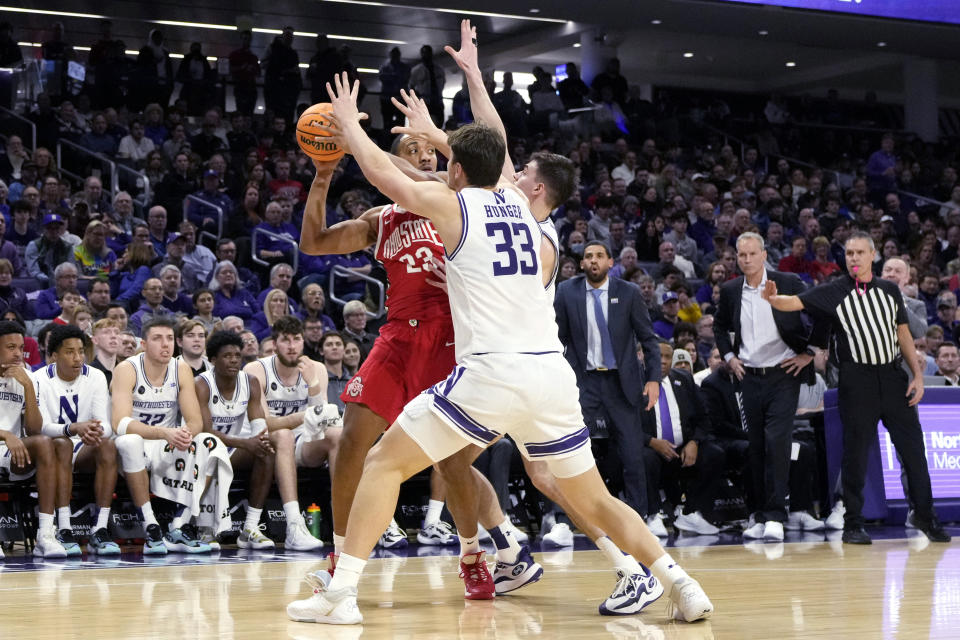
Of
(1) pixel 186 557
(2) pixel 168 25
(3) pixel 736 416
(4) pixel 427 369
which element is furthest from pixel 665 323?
(2) pixel 168 25

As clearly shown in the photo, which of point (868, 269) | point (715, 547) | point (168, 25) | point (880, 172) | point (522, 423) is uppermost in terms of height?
point (168, 25)

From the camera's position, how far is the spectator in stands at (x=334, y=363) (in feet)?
30.7

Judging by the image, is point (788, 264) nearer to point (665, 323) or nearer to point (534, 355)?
point (665, 323)

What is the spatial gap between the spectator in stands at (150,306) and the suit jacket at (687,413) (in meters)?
4.44

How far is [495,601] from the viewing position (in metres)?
5.21

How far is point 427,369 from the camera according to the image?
5.05 m

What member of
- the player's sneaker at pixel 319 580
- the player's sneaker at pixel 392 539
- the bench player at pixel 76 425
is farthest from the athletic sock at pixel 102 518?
the player's sneaker at pixel 319 580

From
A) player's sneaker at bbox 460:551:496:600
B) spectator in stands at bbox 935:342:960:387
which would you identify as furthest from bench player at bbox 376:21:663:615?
spectator in stands at bbox 935:342:960:387

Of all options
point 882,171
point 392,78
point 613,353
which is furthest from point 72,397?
point 882,171

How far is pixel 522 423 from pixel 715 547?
161 inches

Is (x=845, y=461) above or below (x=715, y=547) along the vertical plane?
above

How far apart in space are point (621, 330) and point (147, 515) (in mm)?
3549

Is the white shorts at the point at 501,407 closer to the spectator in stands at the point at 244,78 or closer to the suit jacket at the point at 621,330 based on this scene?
the suit jacket at the point at 621,330

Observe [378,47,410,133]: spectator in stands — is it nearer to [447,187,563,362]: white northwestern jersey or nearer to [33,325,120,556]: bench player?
[33,325,120,556]: bench player
